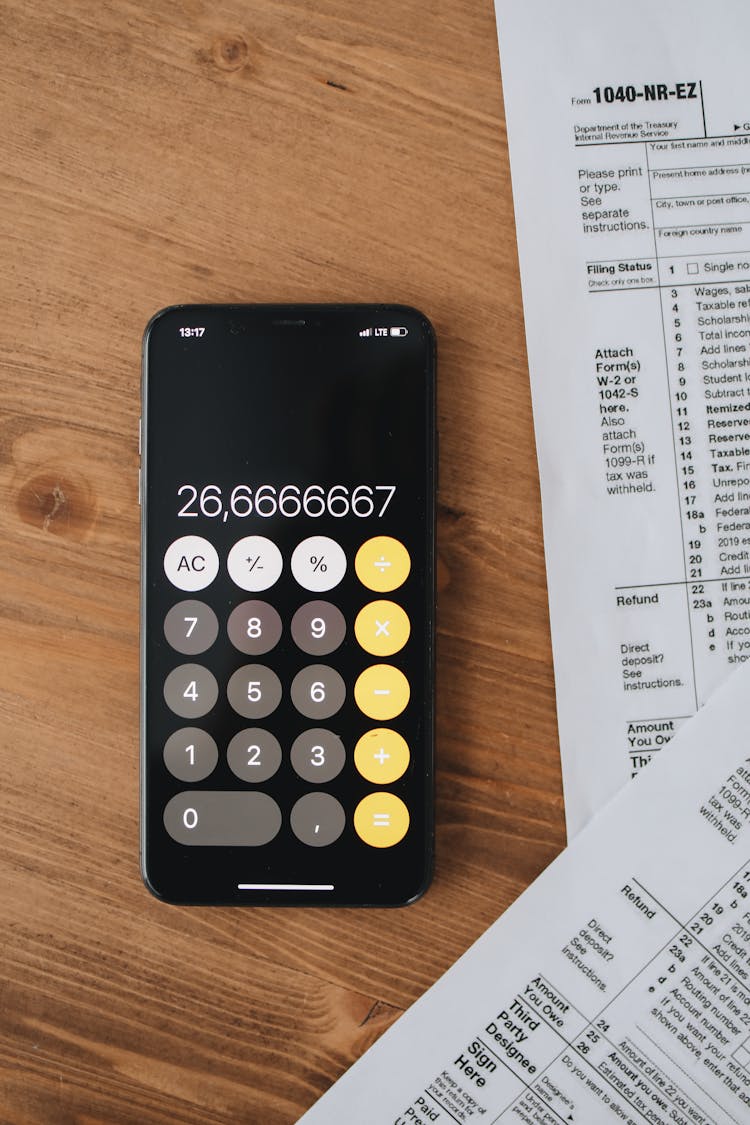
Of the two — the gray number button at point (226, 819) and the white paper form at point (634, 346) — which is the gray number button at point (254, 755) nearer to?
the gray number button at point (226, 819)

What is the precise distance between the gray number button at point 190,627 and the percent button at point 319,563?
0.12 ft

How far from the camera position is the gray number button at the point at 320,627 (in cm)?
37

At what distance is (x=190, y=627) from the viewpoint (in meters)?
0.37

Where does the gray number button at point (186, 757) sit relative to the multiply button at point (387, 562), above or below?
below

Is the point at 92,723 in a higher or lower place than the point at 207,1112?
higher

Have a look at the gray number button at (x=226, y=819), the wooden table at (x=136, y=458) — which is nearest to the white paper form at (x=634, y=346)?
the wooden table at (x=136, y=458)

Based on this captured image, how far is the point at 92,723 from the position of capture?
1.24ft

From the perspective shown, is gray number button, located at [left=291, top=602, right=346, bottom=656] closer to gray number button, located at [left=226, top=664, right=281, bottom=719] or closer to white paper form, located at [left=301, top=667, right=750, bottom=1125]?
gray number button, located at [left=226, top=664, right=281, bottom=719]

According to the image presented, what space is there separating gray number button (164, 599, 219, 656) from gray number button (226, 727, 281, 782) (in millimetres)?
37

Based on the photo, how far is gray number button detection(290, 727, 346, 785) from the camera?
0.37 metres

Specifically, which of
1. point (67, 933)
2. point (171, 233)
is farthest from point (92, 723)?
point (171, 233)

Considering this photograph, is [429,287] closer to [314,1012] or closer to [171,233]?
[171,233]

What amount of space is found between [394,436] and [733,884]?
0.21 meters

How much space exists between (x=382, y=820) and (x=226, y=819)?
0.06m
